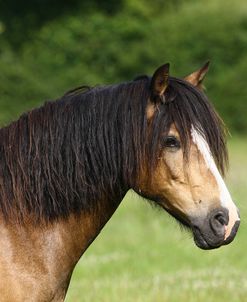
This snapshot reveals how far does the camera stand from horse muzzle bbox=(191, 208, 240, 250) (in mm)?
3841

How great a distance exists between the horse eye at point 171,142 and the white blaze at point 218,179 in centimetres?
8

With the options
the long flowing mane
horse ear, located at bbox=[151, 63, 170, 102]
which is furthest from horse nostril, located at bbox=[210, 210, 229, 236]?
horse ear, located at bbox=[151, 63, 170, 102]

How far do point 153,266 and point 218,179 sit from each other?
20.4 feet

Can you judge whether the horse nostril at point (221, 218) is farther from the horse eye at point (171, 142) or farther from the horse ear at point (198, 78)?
the horse ear at point (198, 78)

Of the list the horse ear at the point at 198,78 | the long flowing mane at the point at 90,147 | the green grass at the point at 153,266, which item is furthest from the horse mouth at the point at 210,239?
the horse ear at the point at 198,78

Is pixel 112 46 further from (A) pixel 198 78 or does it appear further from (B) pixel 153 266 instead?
(A) pixel 198 78

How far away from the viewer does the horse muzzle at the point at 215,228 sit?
12.6ft

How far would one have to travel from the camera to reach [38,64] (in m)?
27.2

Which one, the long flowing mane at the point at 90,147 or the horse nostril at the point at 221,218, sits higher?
the long flowing mane at the point at 90,147

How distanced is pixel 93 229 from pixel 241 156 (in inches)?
784

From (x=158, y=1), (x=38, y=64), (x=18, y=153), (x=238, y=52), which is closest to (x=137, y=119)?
(x=18, y=153)

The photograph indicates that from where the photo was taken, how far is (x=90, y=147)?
4.09 m

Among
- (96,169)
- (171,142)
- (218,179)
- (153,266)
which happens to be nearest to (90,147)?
(96,169)

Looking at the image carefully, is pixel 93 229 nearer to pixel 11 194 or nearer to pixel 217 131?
pixel 11 194
